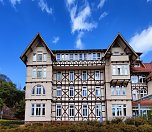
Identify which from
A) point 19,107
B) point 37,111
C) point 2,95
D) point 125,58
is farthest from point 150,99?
point 2,95

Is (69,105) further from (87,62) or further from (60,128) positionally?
(60,128)

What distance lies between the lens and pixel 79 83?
41.0m

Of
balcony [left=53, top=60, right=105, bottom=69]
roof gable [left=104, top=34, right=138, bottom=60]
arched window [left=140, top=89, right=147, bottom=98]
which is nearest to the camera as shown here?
roof gable [left=104, top=34, right=138, bottom=60]

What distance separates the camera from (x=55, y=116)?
130ft

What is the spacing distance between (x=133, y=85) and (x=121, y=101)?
6201 millimetres

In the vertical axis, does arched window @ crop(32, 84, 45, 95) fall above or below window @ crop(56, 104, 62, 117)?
above

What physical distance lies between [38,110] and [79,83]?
7742 mm

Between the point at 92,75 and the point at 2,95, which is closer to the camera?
the point at 92,75

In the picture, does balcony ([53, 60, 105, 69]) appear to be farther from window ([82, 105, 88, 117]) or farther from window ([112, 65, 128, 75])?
window ([82, 105, 88, 117])

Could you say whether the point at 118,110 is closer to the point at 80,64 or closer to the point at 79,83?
the point at 79,83

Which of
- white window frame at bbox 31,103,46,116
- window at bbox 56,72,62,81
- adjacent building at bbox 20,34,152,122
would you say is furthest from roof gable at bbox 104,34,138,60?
white window frame at bbox 31,103,46,116

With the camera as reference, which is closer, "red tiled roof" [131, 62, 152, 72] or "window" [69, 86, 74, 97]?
"window" [69, 86, 74, 97]

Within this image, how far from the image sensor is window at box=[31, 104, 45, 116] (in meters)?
38.5

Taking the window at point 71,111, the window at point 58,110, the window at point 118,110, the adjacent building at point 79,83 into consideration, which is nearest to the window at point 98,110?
the adjacent building at point 79,83
